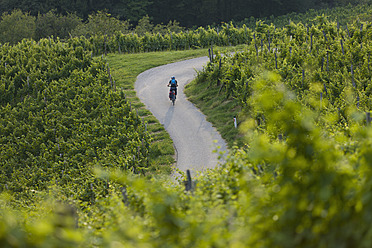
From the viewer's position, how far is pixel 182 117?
20000 mm

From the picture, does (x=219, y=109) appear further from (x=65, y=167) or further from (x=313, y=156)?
(x=313, y=156)

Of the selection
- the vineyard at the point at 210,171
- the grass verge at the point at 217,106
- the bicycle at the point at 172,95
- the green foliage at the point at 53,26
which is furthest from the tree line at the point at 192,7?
the bicycle at the point at 172,95

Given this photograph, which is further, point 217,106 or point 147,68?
point 147,68

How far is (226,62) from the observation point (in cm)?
2225

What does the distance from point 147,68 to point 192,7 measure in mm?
35880

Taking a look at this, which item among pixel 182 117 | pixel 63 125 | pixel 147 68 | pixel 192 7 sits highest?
pixel 192 7

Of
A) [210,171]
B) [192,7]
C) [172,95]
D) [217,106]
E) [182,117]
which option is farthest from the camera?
[192,7]

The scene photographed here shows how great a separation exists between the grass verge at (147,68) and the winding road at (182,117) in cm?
35

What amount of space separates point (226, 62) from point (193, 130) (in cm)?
549

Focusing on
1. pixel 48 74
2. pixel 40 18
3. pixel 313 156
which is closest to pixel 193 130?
pixel 48 74

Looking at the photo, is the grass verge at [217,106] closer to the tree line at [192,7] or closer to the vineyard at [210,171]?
the vineyard at [210,171]

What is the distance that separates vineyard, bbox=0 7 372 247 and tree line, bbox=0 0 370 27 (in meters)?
28.8

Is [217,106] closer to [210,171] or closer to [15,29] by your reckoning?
[210,171]

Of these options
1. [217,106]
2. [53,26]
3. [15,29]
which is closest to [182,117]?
[217,106]
